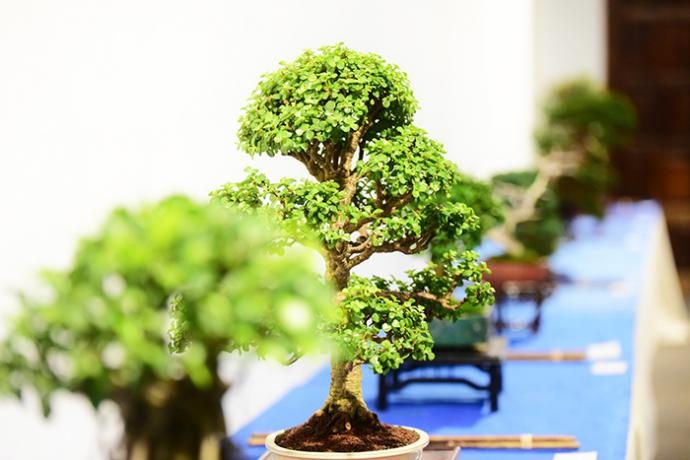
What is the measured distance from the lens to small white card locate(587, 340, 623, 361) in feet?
11.0

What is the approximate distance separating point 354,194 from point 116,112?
1.74 feet

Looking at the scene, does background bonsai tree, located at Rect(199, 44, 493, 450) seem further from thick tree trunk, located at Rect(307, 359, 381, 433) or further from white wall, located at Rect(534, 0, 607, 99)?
white wall, located at Rect(534, 0, 607, 99)

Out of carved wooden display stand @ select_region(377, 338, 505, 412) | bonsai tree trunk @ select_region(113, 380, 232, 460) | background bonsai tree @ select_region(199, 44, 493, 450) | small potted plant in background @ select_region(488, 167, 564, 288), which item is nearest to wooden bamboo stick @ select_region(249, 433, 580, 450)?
carved wooden display stand @ select_region(377, 338, 505, 412)

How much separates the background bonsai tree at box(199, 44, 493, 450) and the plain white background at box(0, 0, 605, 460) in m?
0.33

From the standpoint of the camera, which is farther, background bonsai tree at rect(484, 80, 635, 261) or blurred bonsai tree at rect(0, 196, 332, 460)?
background bonsai tree at rect(484, 80, 635, 261)

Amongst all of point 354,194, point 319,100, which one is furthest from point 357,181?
point 319,100

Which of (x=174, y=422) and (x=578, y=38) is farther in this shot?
(x=578, y=38)

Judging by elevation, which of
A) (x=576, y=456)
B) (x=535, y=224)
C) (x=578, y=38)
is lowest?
(x=576, y=456)

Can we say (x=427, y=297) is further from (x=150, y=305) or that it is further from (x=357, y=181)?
(x=150, y=305)

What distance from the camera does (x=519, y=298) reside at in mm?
4012

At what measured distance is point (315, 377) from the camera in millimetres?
3285

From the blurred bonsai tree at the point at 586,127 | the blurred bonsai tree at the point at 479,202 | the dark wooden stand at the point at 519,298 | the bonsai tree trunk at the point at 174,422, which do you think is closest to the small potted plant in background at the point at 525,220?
the dark wooden stand at the point at 519,298

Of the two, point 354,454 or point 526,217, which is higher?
point 526,217

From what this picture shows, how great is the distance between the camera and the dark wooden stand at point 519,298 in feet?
12.8
